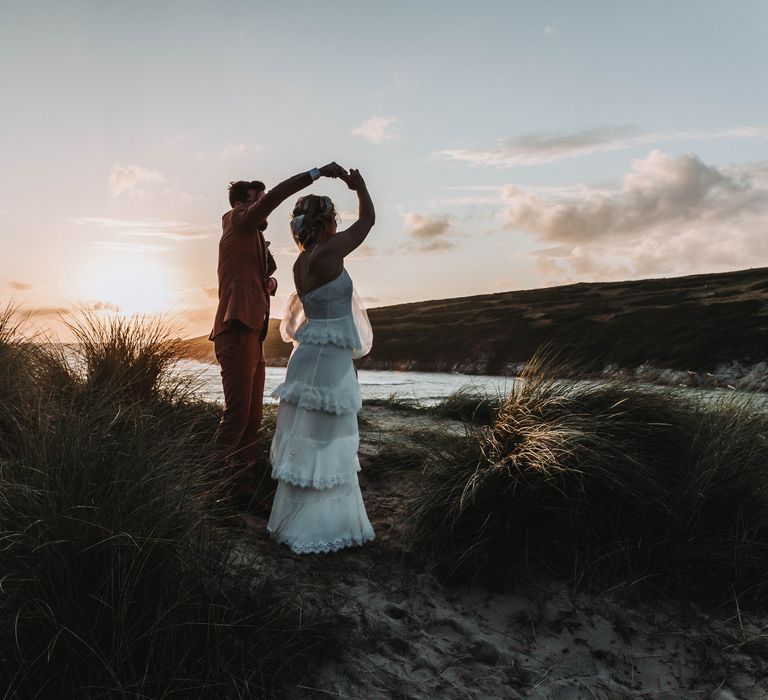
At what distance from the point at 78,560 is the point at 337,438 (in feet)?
6.81

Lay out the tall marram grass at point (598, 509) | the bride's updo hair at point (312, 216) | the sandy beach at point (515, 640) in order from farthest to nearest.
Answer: the bride's updo hair at point (312, 216), the tall marram grass at point (598, 509), the sandy beach at point (515, 640)

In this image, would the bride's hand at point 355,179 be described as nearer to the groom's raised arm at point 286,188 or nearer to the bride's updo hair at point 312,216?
the groom's raised arm at point 286,188

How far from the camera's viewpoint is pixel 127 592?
2646mm

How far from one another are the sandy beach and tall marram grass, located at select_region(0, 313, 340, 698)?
1.12 ft

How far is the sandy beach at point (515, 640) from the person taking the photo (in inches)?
129

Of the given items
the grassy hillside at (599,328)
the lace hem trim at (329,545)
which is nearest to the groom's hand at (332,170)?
the lace hem trim at (329,545)

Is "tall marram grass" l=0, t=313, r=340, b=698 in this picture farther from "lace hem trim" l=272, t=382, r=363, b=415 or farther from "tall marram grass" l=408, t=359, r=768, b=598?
"tall marram grass" l=408, t=359, r=768, b=598

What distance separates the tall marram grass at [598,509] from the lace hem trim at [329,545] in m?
0.41

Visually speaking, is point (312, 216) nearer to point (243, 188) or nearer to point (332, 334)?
point (332, 334)

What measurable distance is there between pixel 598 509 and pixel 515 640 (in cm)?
109

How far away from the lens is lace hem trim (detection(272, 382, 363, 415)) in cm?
445

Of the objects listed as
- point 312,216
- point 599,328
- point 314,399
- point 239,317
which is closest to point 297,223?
point 312,216

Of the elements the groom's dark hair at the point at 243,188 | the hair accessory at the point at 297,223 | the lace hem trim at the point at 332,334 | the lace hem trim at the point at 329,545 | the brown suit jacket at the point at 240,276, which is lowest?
the lace hem trim at the point at 329,545

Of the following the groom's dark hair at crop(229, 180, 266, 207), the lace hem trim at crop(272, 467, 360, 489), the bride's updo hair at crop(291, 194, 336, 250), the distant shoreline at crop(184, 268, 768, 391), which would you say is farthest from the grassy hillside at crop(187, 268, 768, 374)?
the bride's updo hair at crop(291, 194, 336, 250)
